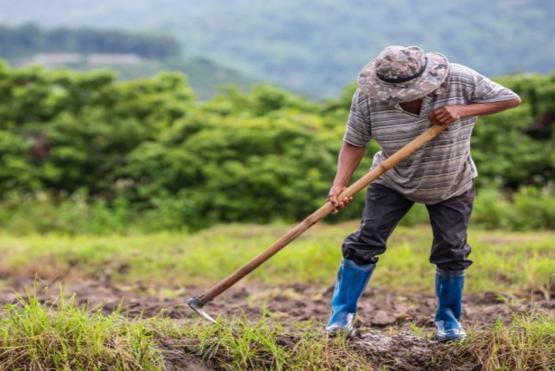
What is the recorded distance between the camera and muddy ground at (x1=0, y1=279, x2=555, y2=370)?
166 inches

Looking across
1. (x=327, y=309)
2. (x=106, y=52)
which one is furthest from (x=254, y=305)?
(x=106, y=52)

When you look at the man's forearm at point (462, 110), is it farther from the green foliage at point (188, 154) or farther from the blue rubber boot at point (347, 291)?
the green foliage at point (188, 154)

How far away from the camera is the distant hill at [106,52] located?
54531 mm

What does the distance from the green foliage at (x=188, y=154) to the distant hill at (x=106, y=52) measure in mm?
38812

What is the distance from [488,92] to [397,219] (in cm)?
81

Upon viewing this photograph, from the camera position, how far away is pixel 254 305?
640cm

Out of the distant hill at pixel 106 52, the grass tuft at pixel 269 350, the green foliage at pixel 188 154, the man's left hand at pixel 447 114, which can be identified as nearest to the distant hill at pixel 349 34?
the distant hill at pixel 106 52

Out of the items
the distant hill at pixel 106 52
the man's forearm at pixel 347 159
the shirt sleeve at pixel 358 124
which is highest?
the shirt sleeve at pixel 358 124

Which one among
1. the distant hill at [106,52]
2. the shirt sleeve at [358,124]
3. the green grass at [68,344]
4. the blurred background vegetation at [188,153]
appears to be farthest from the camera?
the distant hill at [106,52]

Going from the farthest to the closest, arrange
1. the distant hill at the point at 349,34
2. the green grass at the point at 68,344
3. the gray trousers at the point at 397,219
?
the distant hill at the point at 349,34 → the gray trousers at the point at 397,219 → the green grass at the point at 68,344

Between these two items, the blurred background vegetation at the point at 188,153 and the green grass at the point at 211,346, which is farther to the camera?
the blurred background vegetation at the point at 188,153

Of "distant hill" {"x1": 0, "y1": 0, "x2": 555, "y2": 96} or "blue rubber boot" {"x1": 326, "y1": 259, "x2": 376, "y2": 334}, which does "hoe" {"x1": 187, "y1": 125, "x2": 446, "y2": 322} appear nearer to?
"blue rubber boot" {"x1": 326, "y1": 259, "x2": 376, "y2": 334}

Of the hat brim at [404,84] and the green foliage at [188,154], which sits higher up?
the hat brim at [404,84]

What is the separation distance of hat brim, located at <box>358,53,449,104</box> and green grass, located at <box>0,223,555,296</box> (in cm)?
295
